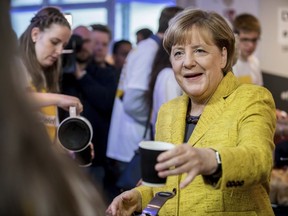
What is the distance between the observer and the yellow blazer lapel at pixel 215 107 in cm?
166

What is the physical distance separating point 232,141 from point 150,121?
1.63 meters

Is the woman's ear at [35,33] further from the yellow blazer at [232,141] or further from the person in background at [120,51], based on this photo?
the person in background at [120,51]

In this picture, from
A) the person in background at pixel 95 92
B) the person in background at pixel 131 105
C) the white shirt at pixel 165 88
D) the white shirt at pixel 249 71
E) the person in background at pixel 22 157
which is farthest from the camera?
the white shirt at pixel 249 71

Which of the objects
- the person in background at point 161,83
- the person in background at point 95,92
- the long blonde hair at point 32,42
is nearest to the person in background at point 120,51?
the person in background at point 95,92

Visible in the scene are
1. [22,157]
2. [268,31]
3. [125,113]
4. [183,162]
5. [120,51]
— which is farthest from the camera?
[268,31]

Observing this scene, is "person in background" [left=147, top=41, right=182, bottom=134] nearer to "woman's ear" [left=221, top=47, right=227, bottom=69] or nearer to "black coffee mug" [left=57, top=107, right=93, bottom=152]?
"black coffee mug" [left=57, top=107, right=93, bottom=152]

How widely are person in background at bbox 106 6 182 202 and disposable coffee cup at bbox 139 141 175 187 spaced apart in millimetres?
1807

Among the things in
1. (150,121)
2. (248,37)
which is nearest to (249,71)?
(248,37)

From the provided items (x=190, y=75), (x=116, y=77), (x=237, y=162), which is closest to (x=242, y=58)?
(x=116, y=77)

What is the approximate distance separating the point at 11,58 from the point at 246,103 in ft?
3.45

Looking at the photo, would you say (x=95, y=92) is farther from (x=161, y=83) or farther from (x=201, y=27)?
(x=201, y=27)

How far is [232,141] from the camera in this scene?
1.57 metres

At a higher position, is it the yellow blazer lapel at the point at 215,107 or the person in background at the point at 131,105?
the yellow blazer lapel at the point at 215,107

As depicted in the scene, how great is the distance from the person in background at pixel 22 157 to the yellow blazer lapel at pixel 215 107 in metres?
1.01
